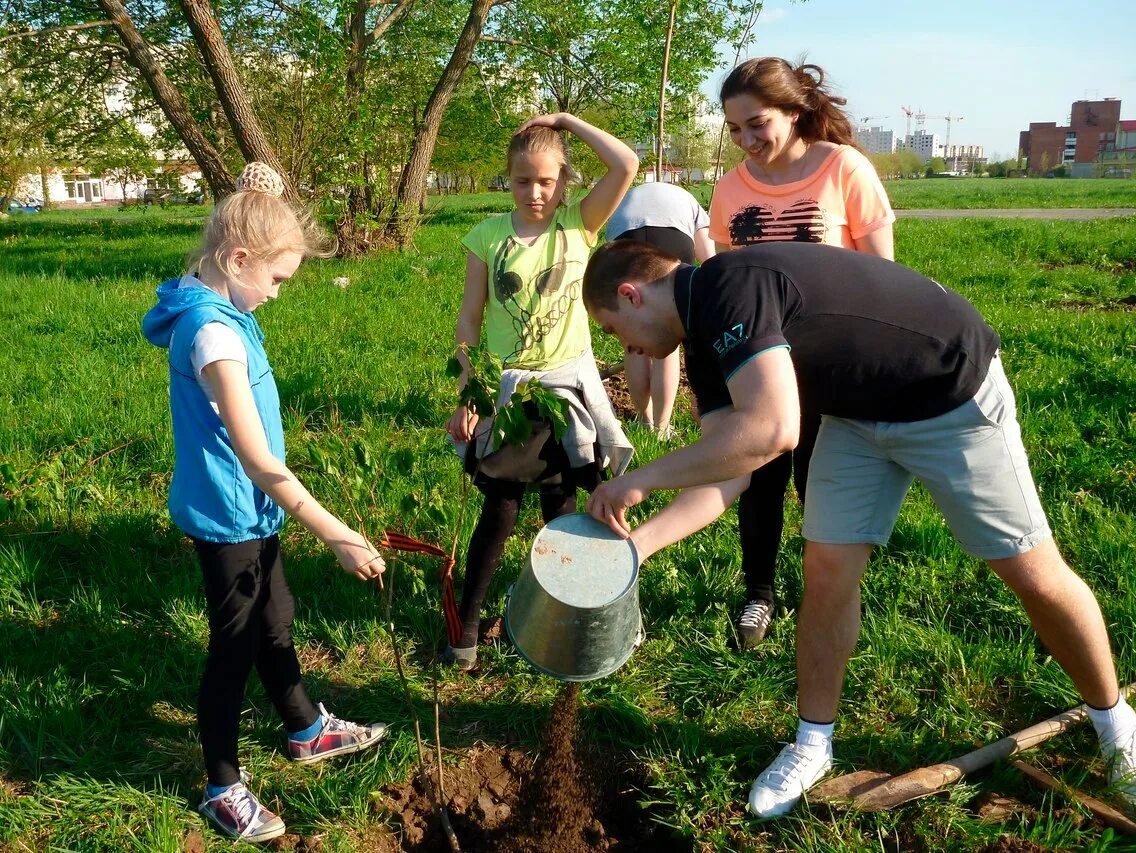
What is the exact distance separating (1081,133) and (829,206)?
13909 centimetres

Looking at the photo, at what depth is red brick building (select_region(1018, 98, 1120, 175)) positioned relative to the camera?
117m

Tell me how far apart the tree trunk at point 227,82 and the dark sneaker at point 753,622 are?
27.9ft

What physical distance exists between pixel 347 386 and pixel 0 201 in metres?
34.7

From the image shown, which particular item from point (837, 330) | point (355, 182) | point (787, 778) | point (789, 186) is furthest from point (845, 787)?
point (355, 182)

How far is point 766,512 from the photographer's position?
9.50ft

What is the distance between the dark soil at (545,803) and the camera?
2285 mm

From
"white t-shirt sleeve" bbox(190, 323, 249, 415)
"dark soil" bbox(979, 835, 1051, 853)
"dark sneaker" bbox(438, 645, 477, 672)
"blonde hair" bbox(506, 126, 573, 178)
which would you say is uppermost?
"blonde hair" bbox(506, 126, 573, 178)

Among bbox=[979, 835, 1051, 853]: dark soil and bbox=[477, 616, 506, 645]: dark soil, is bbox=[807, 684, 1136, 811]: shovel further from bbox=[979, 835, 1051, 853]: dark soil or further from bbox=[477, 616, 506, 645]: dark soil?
bbox=[477, 616, 506, 645]: dark soil

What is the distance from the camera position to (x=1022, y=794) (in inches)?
89.9

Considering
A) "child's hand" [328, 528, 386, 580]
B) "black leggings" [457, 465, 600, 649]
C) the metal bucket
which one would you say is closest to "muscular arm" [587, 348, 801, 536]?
the metal bucket

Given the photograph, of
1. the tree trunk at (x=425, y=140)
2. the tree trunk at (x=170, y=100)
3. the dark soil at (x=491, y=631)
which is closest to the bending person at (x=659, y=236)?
the dark soil at (x=491, y=631)

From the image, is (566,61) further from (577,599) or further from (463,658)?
(577,599)

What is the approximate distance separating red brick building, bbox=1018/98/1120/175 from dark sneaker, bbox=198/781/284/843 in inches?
5284

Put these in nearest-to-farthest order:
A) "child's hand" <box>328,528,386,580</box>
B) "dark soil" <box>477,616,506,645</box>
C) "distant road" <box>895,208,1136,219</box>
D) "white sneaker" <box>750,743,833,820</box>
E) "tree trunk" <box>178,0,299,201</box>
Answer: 1. "child's hand" <box>328,528,386,580</box>
2. "white sneaker" <box>750,743,833,820</box>
3. "dark soil" <box>477,616,506,645</box>
4. "tree trunk" <box>178,0,299,201</box>
5. "distant road" <box>895,208,1136,219</box>
